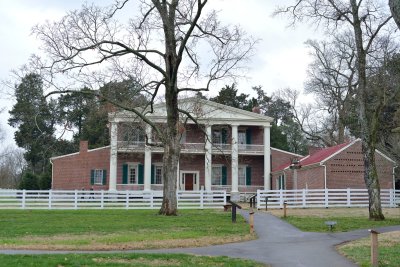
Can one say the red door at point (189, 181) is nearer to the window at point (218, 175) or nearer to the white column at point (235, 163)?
the window at point (218, 175)

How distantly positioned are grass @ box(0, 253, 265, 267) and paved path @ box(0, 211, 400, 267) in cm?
103

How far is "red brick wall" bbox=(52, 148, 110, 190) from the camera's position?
45438mm

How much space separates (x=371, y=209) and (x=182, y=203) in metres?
12.7

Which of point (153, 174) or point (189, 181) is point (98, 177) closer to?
point (153, 174)

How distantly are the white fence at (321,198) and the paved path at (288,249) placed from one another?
1241 cm

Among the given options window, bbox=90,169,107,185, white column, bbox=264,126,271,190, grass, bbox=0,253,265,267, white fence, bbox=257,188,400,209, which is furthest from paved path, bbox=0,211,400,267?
window, bbox=90,169,107,185

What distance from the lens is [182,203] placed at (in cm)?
3212

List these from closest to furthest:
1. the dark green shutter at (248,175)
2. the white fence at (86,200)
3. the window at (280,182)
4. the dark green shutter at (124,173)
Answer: the white fence at (86,200), the window at (280,182), the dark green shutter at (124,173), the dark green shutter at (248,175)

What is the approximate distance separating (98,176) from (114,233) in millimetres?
28996

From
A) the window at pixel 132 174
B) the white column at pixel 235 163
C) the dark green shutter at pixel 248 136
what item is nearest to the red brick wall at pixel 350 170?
the white column at pixel 235 163

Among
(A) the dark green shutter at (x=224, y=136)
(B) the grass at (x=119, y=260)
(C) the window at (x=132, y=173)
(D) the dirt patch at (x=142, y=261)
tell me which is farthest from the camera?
(A) the dark green shutter at (x=224, y=136)

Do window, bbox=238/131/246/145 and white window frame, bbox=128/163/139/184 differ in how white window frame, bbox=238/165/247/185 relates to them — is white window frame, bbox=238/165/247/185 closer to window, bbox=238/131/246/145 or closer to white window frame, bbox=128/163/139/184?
window, bbox=238/131/246/145

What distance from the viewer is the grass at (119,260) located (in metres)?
10.2

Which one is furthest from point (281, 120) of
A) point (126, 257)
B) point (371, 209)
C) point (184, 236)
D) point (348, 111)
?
point (126, 257)
